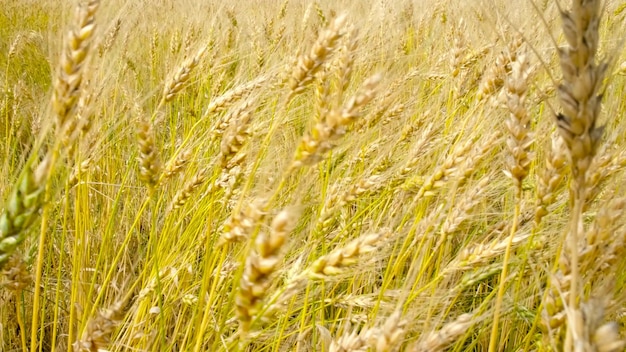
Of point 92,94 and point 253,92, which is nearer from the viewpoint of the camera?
point 92,94

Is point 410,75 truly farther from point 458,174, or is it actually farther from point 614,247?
point 614,247

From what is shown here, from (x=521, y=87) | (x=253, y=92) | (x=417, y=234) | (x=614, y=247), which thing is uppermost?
(x=253, y=92)

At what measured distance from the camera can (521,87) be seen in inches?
40.9

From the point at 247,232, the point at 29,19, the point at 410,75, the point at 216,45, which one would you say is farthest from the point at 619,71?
the point at 29,19

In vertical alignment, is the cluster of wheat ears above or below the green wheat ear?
below

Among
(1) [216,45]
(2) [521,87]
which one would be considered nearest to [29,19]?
(1) [216,45]

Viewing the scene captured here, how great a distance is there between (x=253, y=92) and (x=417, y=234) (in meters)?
0.71

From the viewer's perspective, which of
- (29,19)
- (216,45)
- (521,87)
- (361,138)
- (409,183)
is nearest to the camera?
(521,87)

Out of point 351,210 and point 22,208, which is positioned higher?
point 22,208

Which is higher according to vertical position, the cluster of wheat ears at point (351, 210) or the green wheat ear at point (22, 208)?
the green wheat ear at point (22, 208)

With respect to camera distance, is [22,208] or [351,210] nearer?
[22,208]

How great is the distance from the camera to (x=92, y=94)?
120 cm

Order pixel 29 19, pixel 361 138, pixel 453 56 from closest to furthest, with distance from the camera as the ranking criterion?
1. pixel 361 138
2. pixel 453 56
3. pixel 29 19

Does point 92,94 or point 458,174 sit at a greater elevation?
point 92,94
